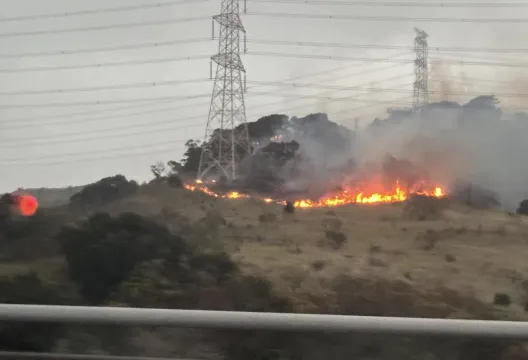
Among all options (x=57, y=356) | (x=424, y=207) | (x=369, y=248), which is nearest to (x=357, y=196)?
(x=424, y=207)

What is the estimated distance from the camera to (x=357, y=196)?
10.1 meters

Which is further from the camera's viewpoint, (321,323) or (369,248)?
(369,248)

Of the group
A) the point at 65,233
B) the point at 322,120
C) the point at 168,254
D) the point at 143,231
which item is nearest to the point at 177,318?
the point at 168,254

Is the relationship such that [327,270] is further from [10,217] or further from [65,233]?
[10,217]

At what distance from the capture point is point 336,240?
8.59 meters

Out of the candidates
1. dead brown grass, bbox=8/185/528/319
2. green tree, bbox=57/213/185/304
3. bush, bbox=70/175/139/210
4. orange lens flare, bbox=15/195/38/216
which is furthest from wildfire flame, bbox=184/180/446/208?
orange lens flare, bbox=15/195/38/216

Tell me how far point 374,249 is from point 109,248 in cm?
382

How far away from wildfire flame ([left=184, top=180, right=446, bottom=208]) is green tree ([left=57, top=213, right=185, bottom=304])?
5.63 feet

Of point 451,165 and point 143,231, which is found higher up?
point 451,165

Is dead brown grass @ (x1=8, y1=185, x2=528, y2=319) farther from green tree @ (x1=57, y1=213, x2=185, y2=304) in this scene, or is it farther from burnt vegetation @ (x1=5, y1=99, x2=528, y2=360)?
→ green tree @ (x1=57, y1=213, x2=185, y2=304)

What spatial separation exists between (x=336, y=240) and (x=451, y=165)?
329 cm

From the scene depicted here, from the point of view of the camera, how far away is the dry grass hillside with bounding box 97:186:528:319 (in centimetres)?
691

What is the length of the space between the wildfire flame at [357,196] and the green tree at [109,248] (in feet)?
5.63

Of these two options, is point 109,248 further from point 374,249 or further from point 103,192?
point 374,249
